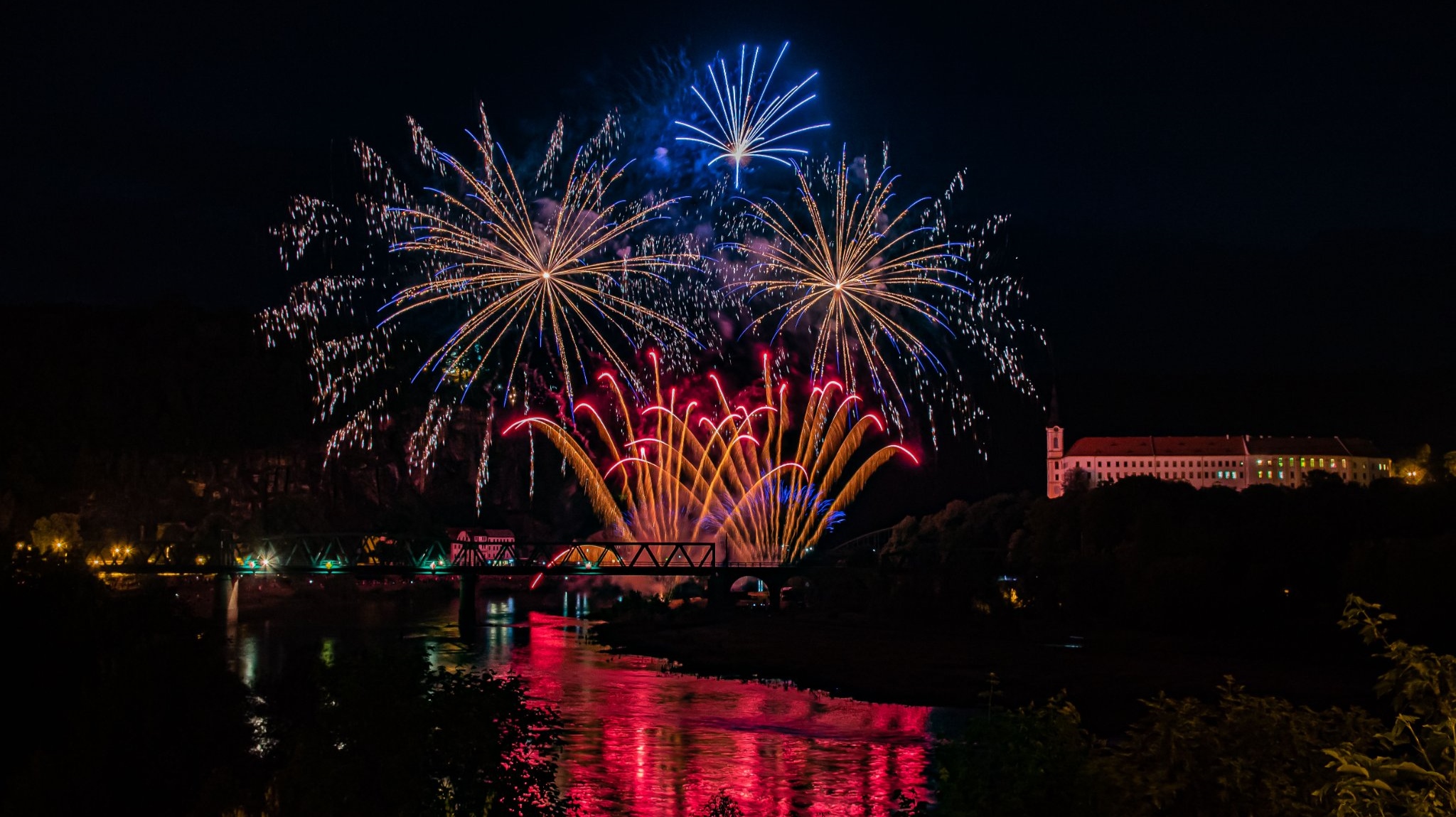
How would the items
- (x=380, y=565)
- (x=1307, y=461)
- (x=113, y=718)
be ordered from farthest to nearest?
(x=1307, y=461), (x=380, y=565), (x=113, y=718)

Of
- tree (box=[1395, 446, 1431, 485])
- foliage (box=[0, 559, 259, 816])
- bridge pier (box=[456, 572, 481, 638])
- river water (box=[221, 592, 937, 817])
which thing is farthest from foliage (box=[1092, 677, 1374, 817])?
tree (box=[1395, 446, 1431, 485])

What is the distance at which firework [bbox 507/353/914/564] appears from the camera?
275 ft

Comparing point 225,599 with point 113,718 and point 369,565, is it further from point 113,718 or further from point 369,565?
point 113,718

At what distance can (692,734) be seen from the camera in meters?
53.8

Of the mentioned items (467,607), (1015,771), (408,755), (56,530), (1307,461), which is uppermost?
(1307,461)

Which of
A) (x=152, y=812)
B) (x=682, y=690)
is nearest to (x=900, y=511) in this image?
(x=682, y=690)

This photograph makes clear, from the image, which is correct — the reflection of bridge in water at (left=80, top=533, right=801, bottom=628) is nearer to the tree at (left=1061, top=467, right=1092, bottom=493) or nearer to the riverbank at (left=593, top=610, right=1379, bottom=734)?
the riverbank at (left=593, top=610, right=1379, bottom=734)

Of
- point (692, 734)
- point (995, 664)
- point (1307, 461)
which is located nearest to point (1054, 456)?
point (1307, 461)

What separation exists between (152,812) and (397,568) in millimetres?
73694

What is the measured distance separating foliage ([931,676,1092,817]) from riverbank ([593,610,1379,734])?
130 feet

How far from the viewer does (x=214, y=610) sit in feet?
341

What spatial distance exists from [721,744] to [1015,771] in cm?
3630

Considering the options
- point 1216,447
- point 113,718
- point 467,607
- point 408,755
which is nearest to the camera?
point 408,755

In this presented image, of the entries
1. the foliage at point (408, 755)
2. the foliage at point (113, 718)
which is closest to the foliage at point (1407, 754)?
the foliage at point (408, 755)
